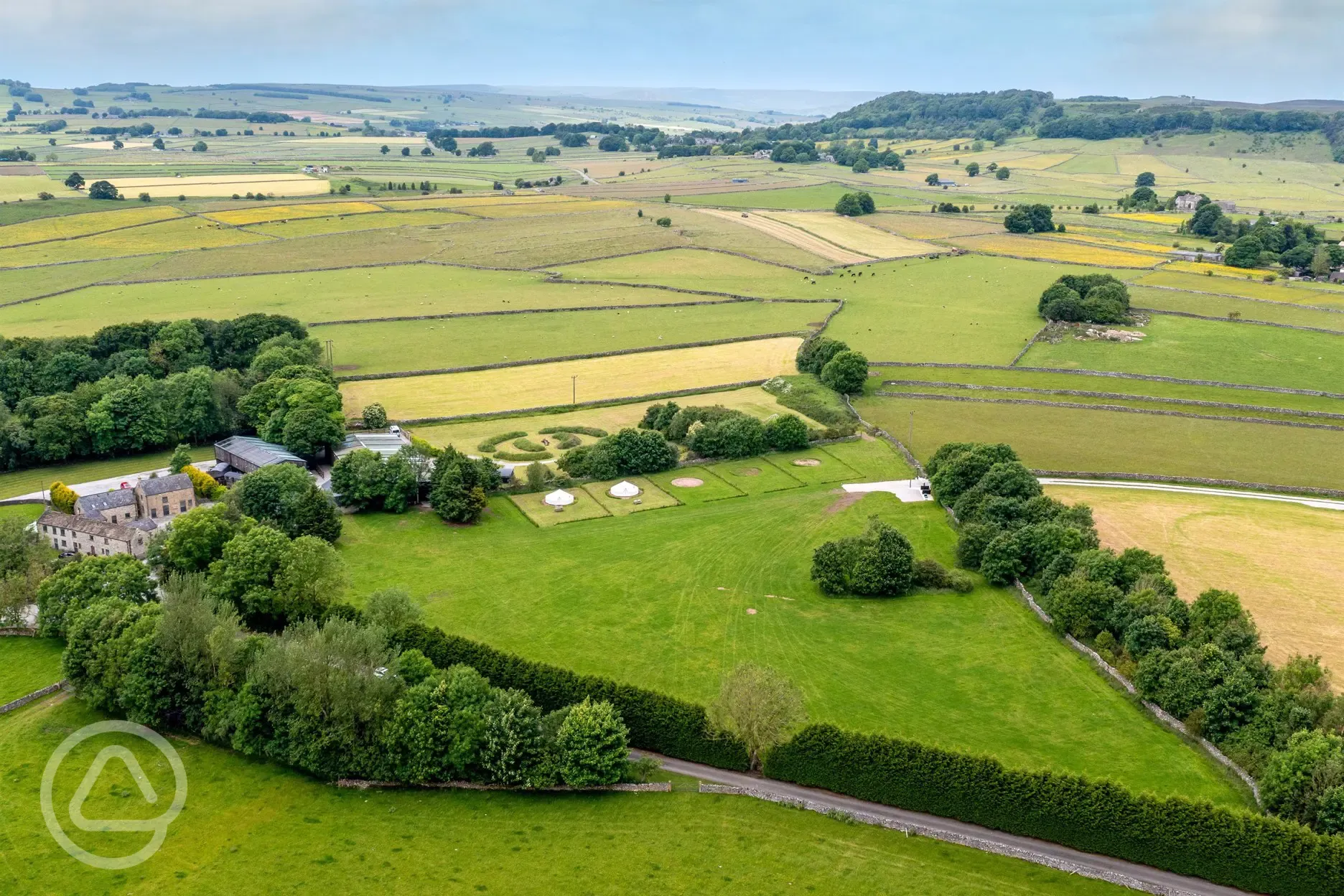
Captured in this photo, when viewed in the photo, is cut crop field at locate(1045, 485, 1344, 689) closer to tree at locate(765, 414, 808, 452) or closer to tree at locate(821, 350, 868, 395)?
tree at locate(765, 414, 808, 452)

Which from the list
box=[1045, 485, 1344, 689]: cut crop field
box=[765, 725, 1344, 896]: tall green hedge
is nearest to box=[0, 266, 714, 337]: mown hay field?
box=[1045, 485, 1344, 689]: cut crop field

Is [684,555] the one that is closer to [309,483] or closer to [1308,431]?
[309,483]

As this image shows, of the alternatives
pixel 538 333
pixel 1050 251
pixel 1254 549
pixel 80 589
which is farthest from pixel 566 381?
pixel 1050 251

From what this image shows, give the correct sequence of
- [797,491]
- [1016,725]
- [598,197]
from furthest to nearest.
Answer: [598,197] → [797,491] → [1016,725]

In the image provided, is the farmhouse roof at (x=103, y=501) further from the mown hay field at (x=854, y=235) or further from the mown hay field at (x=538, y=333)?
the mown hay field at (x=854, y=235)

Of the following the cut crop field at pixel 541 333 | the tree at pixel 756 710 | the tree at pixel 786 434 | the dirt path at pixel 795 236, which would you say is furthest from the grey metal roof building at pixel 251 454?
the dirt path at pixel 795 236

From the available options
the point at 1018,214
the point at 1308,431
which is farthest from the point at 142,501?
the point at 1018,214
